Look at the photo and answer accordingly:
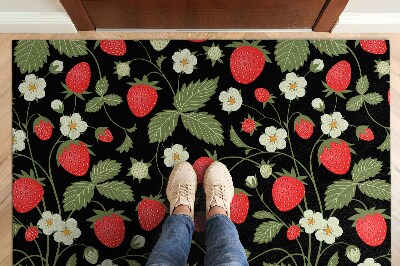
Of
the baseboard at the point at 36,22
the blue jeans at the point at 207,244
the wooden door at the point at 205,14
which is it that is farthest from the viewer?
the baseboard at the point at 36,22

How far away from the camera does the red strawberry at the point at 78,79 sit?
5.69ft

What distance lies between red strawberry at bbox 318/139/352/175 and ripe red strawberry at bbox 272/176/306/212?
13 centimetres

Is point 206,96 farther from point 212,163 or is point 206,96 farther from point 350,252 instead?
point 350,252

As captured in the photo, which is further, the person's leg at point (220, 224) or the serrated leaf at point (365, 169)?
the serrated leaf at point (365, 169)

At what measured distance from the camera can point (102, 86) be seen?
173 centimetres

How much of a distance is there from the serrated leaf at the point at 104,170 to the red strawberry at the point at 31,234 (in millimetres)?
285

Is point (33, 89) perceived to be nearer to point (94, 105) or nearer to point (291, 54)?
point (94, 105)

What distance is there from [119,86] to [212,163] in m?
0.46

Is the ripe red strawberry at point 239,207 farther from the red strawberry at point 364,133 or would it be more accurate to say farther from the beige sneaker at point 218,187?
the red strawberry at point 364,133

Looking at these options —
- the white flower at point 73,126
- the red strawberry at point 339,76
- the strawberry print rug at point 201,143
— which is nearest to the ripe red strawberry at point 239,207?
the strawberry print rug at point 201,143

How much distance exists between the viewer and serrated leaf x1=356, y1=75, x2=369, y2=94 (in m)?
1.73

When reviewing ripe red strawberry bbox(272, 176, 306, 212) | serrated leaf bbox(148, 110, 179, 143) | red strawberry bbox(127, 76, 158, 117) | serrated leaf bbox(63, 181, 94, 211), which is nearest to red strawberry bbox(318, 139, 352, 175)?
ripe red strawberry bbox(272, 176, 306, 212)

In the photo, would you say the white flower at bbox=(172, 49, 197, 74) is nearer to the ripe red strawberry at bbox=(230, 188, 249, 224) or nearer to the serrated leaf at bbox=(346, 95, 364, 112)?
the ripe red strawberry at bbox=(230, 188, 249, 224)

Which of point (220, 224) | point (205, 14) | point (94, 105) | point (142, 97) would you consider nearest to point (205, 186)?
point (220, 224)
